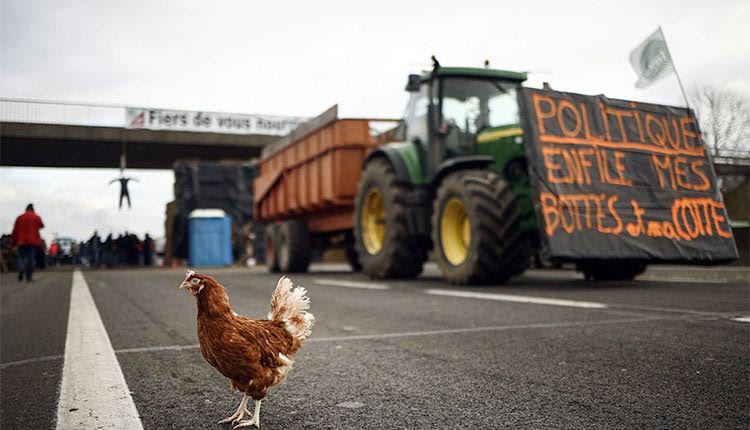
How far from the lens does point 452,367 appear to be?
10.4 ft

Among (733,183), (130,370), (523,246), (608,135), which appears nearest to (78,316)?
(130,370)

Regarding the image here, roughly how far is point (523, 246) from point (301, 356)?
194 inches

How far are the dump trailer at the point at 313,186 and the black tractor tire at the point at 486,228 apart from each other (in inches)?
131

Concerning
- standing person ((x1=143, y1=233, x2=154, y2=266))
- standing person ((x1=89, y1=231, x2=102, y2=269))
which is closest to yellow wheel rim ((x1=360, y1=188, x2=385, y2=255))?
standing person ((x1=143, y1=233, x2=154, y2=266))

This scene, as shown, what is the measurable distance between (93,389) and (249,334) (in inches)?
53.8

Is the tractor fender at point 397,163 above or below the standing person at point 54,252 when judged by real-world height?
above

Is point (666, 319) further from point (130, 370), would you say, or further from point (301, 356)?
point (130, 370)

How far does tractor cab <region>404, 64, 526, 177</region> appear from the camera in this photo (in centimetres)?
916

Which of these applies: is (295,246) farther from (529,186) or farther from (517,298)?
(517,298)

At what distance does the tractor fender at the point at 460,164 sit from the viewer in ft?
26.7

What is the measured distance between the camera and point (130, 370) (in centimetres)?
313

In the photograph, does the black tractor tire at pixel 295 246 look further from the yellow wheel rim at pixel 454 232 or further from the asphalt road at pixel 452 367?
the asphalt road at pixel 452 367

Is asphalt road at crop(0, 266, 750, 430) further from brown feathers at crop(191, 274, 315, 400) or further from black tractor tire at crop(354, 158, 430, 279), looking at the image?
black tractor tire at crop(354, 158, 430, 279)

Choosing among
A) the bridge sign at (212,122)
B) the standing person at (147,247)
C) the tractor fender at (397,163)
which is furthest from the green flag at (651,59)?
the bridge sign at (212,122)
